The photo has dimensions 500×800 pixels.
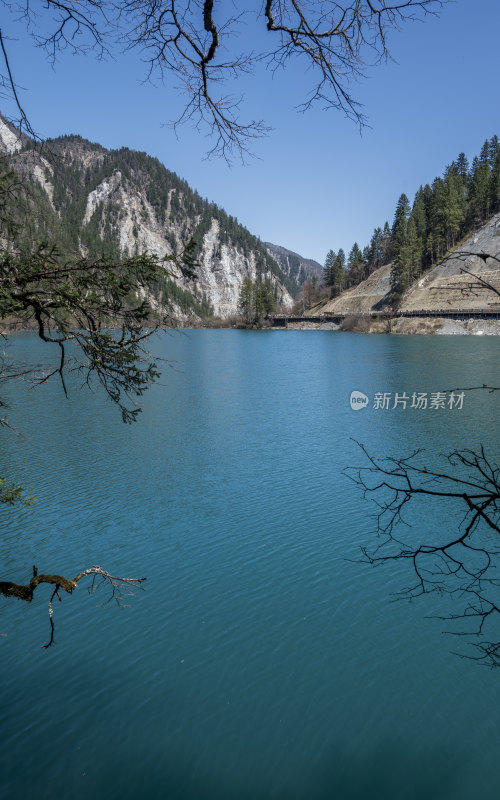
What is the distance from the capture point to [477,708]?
23.4 feet

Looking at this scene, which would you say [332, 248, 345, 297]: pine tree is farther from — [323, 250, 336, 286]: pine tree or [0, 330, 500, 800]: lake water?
[0, 330, 500, 800]: lake water

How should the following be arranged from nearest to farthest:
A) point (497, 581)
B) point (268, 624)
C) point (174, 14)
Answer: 1. point (174, 14)
2. point (268, 624)
3. point (497, 581)

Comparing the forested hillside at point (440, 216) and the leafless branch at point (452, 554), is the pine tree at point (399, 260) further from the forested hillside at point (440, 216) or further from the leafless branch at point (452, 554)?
the leafless branch at point (452, 554)

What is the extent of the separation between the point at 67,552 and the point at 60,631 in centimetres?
284

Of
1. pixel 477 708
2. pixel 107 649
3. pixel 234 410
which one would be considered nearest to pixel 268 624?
pixel 107 649

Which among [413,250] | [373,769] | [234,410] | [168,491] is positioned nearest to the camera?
[373,769]

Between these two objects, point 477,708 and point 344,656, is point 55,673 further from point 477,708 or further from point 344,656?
point 477,708

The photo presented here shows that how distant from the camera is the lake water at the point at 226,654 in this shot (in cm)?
621

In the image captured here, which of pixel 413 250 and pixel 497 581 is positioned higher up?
pixel 413 250

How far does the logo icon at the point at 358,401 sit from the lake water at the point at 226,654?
31.5 ft

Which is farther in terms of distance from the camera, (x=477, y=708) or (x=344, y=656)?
(x=344, y=656)

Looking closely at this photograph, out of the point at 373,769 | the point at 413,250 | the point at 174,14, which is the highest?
the point at 413,250

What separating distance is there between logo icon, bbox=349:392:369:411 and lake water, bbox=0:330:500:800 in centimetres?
961

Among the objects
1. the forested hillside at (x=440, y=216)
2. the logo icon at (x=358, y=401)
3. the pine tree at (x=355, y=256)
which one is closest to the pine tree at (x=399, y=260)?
the forested hillside at (x=440, y=216)
